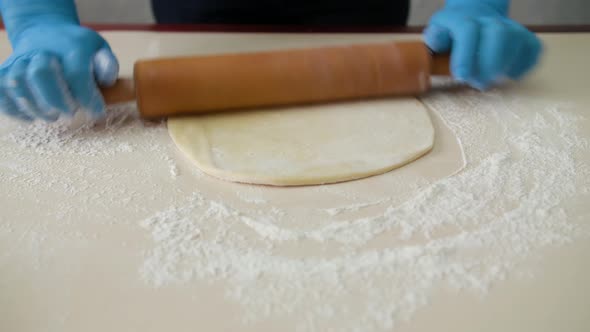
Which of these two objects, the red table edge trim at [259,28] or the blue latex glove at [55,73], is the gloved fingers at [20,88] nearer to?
the blue latex glove at [55,73]

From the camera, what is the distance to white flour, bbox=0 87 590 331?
0.66 m

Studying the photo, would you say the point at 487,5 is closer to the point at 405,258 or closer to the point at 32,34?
the point at 405,258

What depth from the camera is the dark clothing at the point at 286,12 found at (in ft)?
4.88

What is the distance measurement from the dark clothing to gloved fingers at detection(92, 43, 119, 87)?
0.59 meters

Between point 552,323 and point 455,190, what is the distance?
28cm

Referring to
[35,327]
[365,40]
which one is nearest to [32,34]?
[35,327]

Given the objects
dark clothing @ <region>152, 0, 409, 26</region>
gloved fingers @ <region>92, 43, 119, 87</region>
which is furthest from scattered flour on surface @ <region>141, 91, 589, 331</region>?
dark clothing @ <region>152, 0, 409, 26</region>

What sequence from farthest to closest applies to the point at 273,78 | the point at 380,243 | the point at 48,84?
the point at 273,78 < the point at 48,84 < the point at 380,243

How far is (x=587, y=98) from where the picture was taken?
1140 mm

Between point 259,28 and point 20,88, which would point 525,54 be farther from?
point 20,88

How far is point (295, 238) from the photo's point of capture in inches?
29.0

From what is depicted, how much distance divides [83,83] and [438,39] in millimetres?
725

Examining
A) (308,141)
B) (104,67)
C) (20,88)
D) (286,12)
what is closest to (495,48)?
(308,141)

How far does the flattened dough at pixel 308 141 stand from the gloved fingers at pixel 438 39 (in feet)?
0.43
